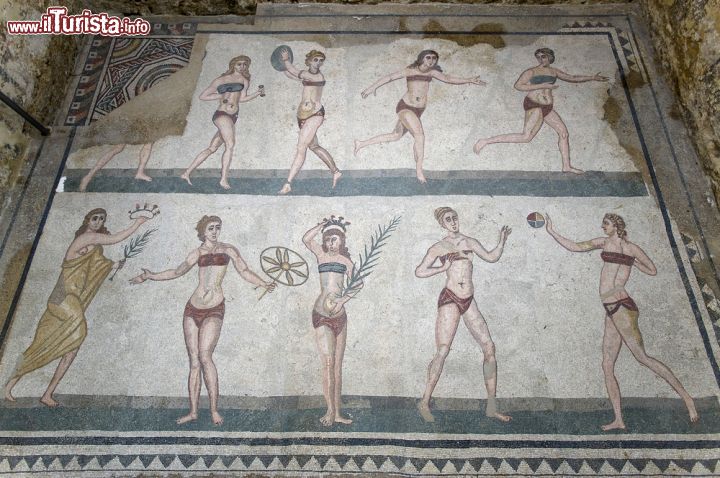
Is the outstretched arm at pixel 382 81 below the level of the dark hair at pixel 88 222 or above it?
above

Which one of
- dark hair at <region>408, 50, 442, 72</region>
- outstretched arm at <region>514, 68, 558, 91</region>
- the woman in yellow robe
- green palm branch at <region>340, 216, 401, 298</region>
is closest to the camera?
the woman in yellow robe

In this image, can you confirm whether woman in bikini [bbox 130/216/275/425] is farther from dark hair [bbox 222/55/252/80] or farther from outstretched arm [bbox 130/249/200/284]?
dark hair [bbox 222/55/252/80]

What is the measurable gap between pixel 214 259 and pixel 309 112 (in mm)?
1055

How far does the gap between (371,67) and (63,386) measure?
2437mm

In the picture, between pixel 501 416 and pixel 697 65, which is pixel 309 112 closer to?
pixel 501 416

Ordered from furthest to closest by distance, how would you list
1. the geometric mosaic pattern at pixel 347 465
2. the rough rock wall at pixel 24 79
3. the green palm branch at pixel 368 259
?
the rough rock wall at pixel 24 79, the green palm branch at pixel 368 259, the geometric mosaic pattern at pixel 347 465

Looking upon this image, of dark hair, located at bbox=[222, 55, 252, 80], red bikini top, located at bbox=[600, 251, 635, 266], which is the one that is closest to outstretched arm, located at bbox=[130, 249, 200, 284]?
dark hair, located at bbox=[222, 55, 252, 80]

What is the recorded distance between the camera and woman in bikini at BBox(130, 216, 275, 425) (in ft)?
9.42

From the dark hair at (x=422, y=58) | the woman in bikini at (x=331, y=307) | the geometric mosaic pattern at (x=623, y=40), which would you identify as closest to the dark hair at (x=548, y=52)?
the geometric mosaic pattern at (x=623, y=40)

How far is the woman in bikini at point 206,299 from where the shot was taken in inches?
113

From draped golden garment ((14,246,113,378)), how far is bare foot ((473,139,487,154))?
80.5 inches

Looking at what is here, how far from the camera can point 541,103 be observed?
141 inches

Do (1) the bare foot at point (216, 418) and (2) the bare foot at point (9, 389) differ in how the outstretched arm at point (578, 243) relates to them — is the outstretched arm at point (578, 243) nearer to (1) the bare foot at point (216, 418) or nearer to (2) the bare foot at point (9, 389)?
(1) the bare foot at point (216, 418)

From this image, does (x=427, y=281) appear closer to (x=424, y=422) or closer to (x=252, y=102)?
(x=424, y=422)
